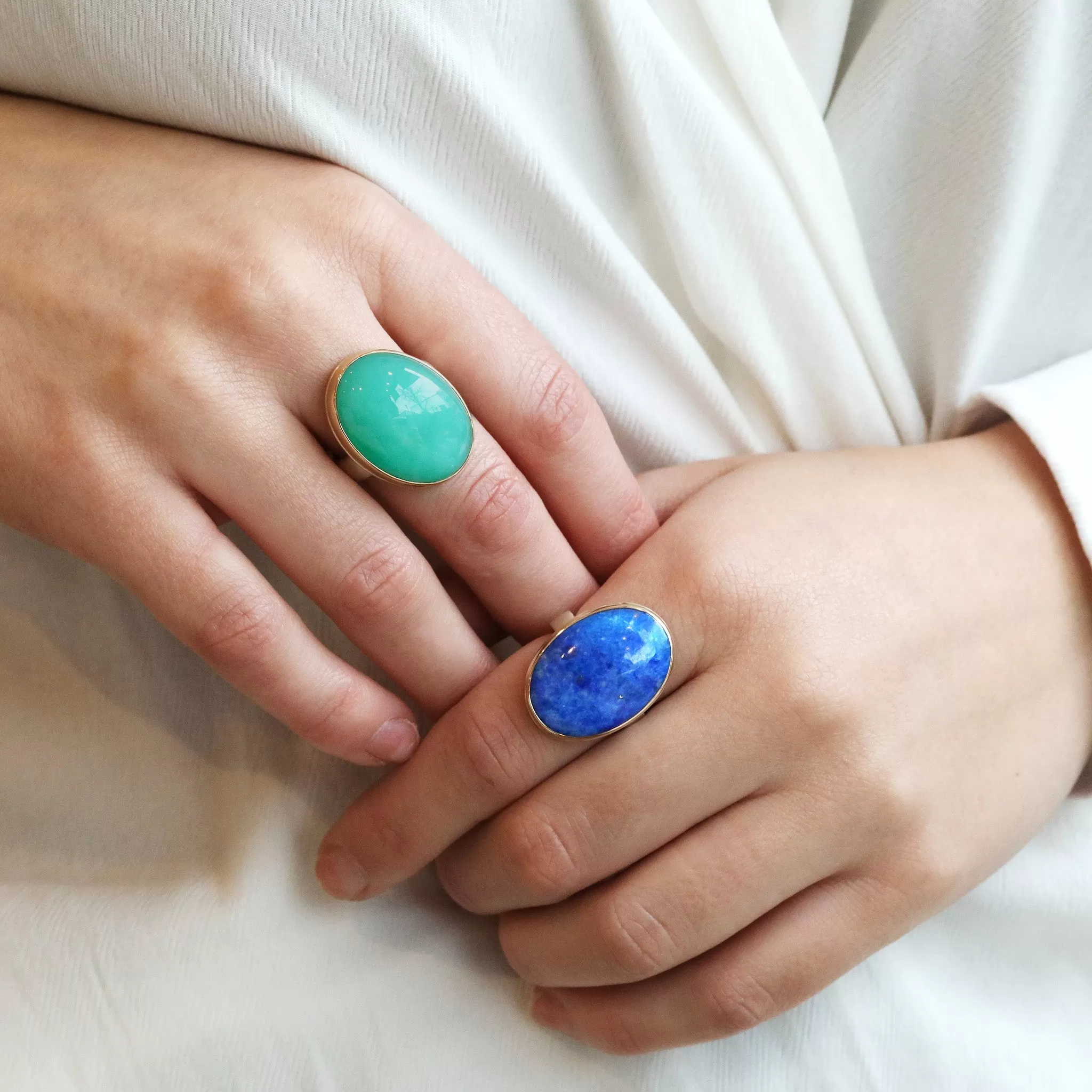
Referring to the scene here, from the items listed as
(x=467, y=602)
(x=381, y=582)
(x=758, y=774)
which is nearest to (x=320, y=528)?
(x=381, y=582)

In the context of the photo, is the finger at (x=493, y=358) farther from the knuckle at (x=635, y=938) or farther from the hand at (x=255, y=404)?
the knuckle at (x=635, y=938)

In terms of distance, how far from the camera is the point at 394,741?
78 centimetres

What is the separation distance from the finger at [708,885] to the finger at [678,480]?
273 millimetres

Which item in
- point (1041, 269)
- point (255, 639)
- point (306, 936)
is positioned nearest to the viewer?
point (255, 639)

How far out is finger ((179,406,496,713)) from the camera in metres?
0.69

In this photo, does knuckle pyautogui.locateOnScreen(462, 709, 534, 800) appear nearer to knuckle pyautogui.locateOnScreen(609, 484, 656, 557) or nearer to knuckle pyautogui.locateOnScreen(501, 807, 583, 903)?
knuckle pyautogui.locateOnScreen(501, 807, 583, 903)

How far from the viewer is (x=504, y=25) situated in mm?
753

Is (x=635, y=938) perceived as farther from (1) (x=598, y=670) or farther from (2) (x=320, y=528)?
(2) (x=320, y=528)

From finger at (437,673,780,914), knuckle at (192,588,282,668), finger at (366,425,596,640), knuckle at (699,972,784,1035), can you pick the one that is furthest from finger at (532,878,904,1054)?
knuckle at (192,588,282,668)

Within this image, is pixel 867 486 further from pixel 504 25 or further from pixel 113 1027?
pixel 113 1027

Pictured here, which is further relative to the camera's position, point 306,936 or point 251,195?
point 306,936

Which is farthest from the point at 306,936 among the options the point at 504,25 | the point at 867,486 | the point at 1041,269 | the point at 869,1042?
the point at 1041,269

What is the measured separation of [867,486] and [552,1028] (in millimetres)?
572

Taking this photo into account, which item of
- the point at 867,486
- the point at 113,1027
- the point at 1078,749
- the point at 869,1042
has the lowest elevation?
the point at 113,1027
